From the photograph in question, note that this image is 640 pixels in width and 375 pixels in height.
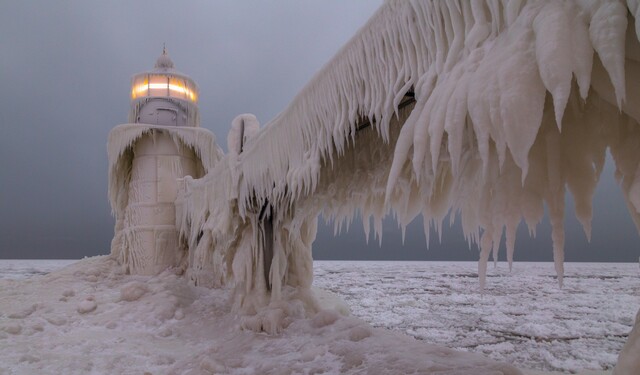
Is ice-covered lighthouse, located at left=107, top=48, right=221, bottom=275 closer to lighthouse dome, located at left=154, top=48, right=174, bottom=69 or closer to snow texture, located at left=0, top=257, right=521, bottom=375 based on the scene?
lighthouse dome, located at left=154, top=48, right=174, bottom=69

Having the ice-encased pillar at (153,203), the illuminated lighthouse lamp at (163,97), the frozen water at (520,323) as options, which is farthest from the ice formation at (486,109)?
the illuminated lighthouse lamp at (163,97)

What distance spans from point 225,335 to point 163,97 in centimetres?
748

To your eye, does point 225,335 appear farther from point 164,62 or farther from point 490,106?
point 164,62

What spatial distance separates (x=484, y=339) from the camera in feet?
25.8

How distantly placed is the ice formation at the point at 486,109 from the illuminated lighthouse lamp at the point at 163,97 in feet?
23.9

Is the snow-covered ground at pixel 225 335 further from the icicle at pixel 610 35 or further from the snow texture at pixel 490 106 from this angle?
the icicle at pixel 610 35

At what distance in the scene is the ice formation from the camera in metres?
1.50

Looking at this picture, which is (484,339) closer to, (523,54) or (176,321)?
(176,321)

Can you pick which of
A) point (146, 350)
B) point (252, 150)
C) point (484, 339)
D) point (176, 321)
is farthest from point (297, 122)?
point (484, 339)

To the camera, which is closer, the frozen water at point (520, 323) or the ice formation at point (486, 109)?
the ice formation at point (486, 109)

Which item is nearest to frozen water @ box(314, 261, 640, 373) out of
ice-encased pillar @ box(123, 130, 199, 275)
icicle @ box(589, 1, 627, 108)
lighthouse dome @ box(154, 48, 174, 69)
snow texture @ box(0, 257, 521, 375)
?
snow texture @ box(0, 257, 521, 375)

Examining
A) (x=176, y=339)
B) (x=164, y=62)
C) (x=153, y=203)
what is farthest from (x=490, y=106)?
(x=164, y=62)

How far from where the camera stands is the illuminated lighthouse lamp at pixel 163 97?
34.6ft

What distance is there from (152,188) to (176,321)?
4.27m
